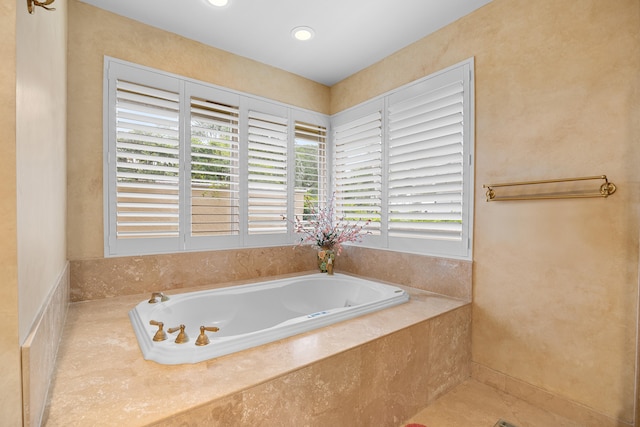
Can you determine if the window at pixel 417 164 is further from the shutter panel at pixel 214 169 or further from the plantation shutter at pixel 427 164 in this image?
the shutter panel at pixel 214 169

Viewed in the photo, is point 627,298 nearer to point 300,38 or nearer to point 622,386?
point 622,386

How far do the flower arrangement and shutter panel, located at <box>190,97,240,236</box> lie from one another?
66 centimetres

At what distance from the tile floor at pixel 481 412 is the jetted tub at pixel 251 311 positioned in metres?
0.60

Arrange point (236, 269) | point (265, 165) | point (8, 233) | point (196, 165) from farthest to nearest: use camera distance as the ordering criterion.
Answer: point (265, 165)
point (236, 269)
point (196, 165)
point (8, 233)

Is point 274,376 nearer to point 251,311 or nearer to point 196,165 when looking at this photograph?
point 251,311

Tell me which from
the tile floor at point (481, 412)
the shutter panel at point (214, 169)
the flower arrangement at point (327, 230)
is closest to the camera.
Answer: the tile floor at point (481, 412)

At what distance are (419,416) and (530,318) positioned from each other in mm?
846

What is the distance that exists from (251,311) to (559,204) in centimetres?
211

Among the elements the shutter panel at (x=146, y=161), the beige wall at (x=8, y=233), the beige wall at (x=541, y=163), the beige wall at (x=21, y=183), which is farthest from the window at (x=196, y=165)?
the beige wall at (x=8, y=233)

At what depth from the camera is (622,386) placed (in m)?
1.48

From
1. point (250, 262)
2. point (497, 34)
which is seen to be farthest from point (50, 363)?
point (497, 34)

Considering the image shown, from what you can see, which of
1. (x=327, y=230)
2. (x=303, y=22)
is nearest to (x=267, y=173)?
(x=327, y=230)

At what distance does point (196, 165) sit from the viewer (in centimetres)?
238

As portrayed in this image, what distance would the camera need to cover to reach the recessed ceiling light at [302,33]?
7.30 feet
